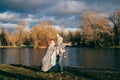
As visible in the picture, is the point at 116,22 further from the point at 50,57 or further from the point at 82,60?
the point at 50,57

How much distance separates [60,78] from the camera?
14961mm

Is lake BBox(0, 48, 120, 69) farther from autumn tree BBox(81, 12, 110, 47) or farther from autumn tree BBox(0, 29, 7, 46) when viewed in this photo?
autumn tree BBox(0, 29, 7, 46)

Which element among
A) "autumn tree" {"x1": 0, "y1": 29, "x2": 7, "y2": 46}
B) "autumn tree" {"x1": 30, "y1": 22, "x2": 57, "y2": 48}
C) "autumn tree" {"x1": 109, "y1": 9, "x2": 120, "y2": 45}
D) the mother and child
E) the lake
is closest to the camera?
the mother and child

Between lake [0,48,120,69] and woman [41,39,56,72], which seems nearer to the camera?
woman [41,39,56,72]

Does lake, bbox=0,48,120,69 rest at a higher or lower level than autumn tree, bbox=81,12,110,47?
lower

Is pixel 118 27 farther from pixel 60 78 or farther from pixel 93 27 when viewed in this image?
pixel 60 78

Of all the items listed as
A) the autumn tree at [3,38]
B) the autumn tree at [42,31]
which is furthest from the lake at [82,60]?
the autumn tree at [3,38]

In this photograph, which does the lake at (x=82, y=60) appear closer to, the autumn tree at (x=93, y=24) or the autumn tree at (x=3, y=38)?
the autumn tree at (x=93, y=24)

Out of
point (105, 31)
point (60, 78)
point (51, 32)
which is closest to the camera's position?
point (60, 78)

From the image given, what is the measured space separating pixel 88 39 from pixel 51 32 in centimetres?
2642

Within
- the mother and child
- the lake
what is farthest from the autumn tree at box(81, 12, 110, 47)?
the mother and child

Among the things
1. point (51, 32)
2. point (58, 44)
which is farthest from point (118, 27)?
point (58, 44)

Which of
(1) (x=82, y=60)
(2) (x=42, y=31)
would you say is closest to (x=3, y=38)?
(2) (x=42, y=31)

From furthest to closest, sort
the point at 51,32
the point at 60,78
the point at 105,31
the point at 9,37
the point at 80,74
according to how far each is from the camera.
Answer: the point at 9,37
the point at 51,32
the point at 105,31
the point at 80,74
the point at 60,78
